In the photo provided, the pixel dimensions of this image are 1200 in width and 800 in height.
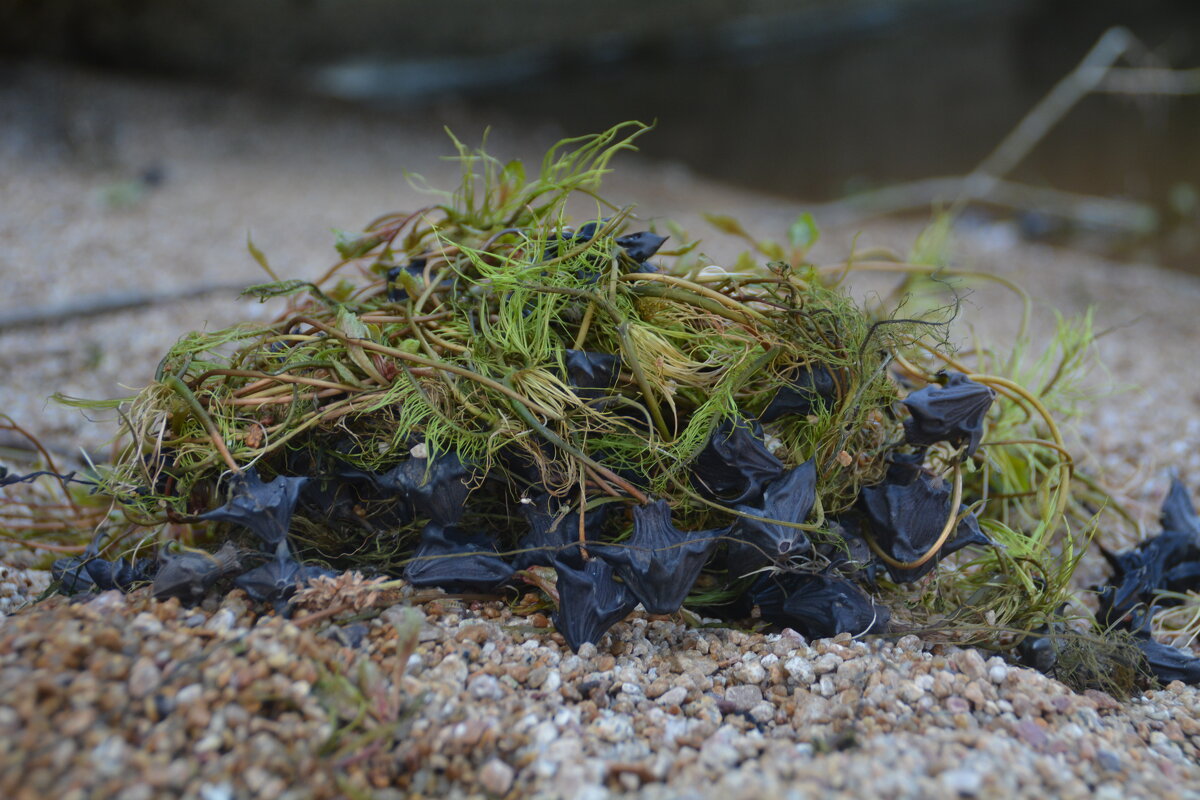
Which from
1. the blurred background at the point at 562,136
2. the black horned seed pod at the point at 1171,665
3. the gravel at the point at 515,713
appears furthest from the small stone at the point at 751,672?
the blurred background at the point at 562,136

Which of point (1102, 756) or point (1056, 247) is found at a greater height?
point (1056, 247)

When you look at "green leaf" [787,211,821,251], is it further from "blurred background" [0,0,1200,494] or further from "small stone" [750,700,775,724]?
"small stone" [750,700,775,724]

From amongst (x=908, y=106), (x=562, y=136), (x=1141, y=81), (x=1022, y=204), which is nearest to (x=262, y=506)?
(x=1022, y=204)

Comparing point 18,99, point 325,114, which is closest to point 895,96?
point 325,114

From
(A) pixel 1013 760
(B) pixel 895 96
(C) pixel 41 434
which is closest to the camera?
(A) pixel 1013 760

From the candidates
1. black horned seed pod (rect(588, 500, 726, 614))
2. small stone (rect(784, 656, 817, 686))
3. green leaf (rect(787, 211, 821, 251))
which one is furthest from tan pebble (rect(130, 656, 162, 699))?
green leaf (rect(787, 211, 821, 251))

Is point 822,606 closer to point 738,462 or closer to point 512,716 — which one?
point 738,462

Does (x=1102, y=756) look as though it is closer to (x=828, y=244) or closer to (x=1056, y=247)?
(x=828, y=244)
